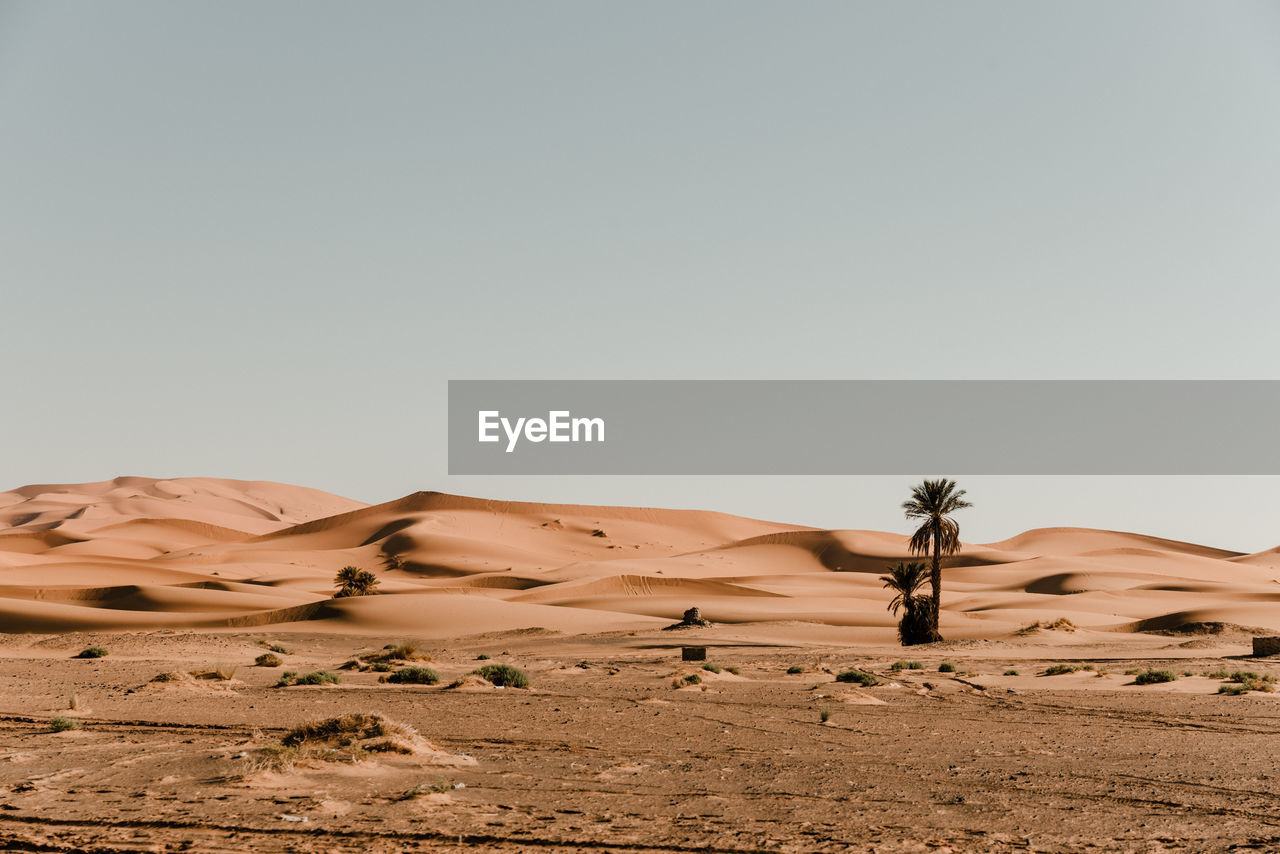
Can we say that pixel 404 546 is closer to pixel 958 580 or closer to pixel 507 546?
pixel 507 546

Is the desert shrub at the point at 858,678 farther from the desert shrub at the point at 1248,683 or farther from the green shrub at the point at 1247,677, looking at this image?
the green shrub at the point at 1247,677

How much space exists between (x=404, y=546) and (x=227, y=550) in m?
24.1

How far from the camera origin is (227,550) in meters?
135

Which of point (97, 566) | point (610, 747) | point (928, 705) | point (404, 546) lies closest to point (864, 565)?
point (404, 546)

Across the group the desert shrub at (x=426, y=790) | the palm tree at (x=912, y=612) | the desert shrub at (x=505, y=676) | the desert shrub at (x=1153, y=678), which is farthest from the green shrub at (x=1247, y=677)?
the desert shrub at (x=426, y=790)

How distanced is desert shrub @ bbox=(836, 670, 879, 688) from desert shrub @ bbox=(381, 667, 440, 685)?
10193 mm

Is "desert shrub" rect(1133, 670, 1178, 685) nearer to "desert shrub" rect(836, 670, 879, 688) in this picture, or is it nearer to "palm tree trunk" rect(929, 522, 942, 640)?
"desert shrub" rect(836, 670, 879, 688)

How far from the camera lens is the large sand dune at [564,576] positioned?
190 feet

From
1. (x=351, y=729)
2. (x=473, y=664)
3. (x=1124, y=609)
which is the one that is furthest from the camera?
(x=1124, y=609)

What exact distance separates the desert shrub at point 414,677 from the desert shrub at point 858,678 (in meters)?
10.2

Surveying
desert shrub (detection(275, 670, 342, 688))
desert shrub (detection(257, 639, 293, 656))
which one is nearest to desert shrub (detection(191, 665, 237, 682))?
desert shrub (detection(275, 670, 342, 688))

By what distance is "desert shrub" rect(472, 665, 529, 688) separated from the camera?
84.3 ft

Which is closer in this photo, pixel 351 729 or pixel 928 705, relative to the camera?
pixel 351 729

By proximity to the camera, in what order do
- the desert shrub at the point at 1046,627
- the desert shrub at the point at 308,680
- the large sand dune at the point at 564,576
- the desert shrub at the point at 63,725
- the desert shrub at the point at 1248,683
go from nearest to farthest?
the desert shrub at the point at 63,725
the desert shrub at the point at 1248,683
the desert shrub at the point at 308,680
the desert shrub at the point at 1046,627
the large sand dune at the point at 564,576
